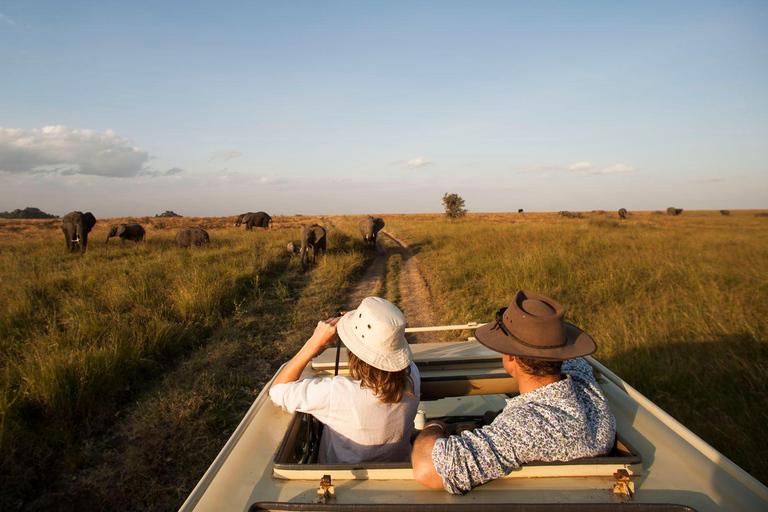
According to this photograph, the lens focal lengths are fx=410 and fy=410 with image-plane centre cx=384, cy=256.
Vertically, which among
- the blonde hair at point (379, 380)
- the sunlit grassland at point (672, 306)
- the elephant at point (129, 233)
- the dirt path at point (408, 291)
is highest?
the elephant at point (129, 233)

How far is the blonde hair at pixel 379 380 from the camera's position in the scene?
1.84m

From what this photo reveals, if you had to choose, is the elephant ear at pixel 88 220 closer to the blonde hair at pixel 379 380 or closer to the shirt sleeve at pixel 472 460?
the blonde hair at pixel 379 380

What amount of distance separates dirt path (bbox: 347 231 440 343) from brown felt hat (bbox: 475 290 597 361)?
4.23 meters

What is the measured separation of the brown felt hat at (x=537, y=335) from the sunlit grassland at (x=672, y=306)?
1931mm

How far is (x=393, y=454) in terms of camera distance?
1.99m

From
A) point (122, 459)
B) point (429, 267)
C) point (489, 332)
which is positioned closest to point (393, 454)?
point (489, 332)

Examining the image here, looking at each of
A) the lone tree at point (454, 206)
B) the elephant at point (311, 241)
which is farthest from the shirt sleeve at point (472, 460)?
the lone tree at point (454, 206)

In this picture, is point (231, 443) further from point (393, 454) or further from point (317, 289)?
point (317, 289)

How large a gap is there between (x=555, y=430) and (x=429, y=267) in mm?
10223

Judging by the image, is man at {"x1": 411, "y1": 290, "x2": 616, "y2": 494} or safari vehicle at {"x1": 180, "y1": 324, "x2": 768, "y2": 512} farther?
man at {"x1": 411, "y1": 290, "x2": 616, "y2": 494}

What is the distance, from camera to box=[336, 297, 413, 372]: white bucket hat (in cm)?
178

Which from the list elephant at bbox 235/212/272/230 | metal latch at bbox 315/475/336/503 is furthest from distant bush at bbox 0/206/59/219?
metal latch at bbox 315/475/336/503

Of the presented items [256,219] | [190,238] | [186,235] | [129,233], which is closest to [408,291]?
[190,238]

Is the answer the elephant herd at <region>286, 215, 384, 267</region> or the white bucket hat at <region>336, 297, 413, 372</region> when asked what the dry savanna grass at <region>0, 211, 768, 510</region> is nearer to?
the white bucket hat at <region>336, 297, 413, 372</region>
